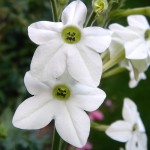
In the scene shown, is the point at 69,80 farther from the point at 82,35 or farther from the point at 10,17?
the point at 10,17

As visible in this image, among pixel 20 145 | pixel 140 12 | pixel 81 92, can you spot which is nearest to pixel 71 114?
pixel 81 92

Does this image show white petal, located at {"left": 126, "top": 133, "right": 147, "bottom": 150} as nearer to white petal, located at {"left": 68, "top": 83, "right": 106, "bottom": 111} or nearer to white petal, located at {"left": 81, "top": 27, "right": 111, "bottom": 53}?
white petal, located at {"left": 68, "top": 83, "right": 106, "bottom": 111}

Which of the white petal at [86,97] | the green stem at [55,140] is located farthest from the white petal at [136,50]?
the green stem at [55,140]

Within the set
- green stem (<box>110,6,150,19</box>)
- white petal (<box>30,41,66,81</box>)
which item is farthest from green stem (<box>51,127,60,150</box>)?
green stem (<box>110,6,150,19</box>)

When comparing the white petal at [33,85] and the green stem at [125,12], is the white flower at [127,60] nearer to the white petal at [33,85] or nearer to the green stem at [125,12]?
the green stem at [125,12]

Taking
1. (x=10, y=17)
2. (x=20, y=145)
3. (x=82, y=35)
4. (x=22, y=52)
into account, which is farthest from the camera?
(x=22, y=52)

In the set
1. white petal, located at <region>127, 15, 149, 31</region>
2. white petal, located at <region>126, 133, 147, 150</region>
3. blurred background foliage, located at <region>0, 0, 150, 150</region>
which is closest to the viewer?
white petal, located at <region>127, 15, 149, 31</region>
